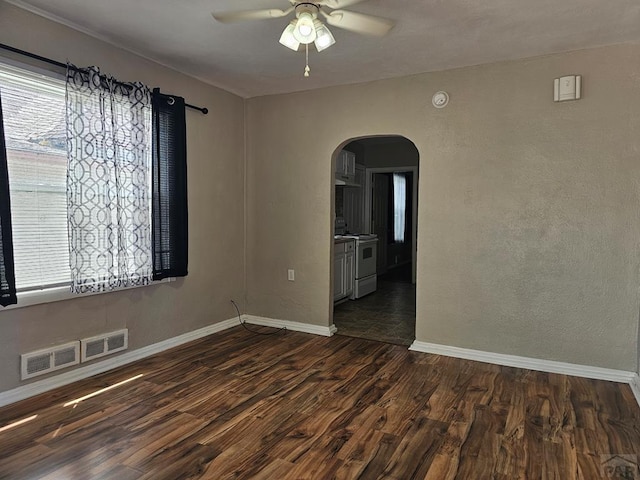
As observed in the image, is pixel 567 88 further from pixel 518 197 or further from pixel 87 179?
pixel 87 179

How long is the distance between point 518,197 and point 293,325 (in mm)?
2546

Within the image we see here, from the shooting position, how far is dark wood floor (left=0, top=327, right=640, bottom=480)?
207cm

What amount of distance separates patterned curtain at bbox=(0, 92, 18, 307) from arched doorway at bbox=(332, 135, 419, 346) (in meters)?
2.87

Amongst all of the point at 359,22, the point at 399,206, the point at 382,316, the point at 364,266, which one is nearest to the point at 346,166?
the point at 364,266

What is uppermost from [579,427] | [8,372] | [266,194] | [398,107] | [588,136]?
[398,107]

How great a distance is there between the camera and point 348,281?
5801 mm

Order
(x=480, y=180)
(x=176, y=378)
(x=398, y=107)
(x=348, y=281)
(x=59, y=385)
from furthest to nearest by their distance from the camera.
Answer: (x=348, y=281) < (x=398, y=107) < (x=480, y=180) < (x=176, y=378) < (x=59, y=385)

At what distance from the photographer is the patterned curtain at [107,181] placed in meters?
2.89

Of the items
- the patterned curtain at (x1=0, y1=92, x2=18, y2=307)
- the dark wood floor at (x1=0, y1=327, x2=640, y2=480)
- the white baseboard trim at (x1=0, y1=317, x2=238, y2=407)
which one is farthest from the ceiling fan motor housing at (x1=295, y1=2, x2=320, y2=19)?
the white baseboard trim at (x1=0, y1=317, x2=238, y2=407)

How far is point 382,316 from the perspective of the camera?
199 inches

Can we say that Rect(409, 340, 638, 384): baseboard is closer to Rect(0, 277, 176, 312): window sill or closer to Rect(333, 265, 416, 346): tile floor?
Rect(333, 265, 416, 346): tile floor

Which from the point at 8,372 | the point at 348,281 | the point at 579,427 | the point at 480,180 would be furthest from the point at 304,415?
the point at 348,281

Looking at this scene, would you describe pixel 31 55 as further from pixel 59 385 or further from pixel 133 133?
pixel 59 385

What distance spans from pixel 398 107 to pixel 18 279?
329 centimetres
